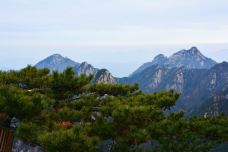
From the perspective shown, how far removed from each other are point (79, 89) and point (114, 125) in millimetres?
4081

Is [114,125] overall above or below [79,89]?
below

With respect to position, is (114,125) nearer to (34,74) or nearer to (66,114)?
(66,114)

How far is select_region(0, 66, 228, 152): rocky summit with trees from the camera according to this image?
15359 mm

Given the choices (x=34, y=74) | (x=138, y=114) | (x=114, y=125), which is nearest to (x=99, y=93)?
(x=34, y=74)

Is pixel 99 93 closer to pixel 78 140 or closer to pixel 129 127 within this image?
pixel 129 127

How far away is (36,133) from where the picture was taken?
1642cm

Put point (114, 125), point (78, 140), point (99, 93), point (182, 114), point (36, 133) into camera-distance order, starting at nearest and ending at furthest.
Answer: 1. point (78, 140)
2. point (36, 133)
3. point (114, 125)
4. point (182, 114)
5. point (99, 93)

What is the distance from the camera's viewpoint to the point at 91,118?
20.2 metres

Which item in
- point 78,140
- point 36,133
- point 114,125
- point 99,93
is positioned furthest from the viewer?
point 99,93

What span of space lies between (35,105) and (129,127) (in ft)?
14.7

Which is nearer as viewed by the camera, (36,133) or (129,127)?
(36,133)

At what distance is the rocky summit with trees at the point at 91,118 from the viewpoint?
15.4 meters

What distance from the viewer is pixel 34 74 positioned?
21.4m

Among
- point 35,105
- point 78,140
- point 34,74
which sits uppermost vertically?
point 34,74
